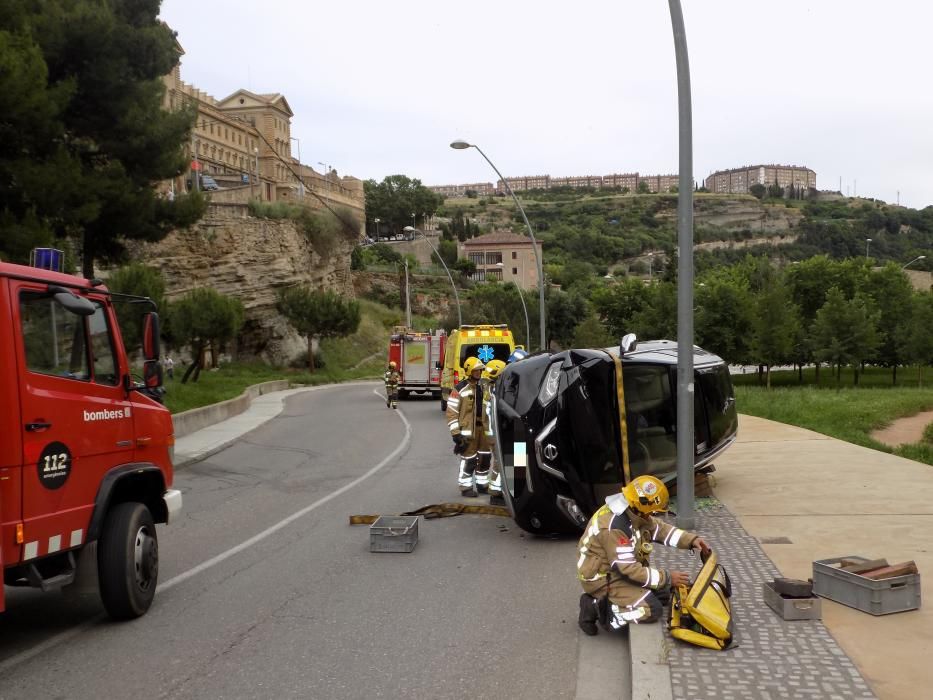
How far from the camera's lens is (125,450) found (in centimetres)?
620

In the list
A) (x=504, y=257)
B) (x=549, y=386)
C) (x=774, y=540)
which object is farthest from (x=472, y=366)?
(x=504, y=257)

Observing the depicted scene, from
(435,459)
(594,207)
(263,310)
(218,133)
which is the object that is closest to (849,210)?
(594,207)

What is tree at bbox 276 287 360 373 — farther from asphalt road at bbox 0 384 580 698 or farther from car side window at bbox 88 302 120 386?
car side window at bbox 88 302 120 386

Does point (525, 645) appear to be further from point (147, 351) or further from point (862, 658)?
point (147, 351)

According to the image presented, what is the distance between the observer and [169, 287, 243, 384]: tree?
3262 centimetres

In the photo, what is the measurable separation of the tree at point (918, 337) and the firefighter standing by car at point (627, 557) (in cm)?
5101

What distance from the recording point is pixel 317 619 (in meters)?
6.10

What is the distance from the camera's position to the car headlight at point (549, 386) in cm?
823

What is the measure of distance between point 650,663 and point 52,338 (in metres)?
4.28

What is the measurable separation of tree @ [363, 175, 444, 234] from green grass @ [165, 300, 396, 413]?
5404cm

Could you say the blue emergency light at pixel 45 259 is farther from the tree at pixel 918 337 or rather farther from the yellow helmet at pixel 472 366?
the tree at pixel 918 337

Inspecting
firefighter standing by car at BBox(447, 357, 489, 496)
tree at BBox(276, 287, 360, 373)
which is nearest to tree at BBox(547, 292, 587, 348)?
tree at BBox(276, 287, 360, 373)

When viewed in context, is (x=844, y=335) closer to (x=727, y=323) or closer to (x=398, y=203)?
(x=727, y=323)

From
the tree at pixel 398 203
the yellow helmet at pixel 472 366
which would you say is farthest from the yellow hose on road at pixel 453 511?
the tree at pixel 398 203
